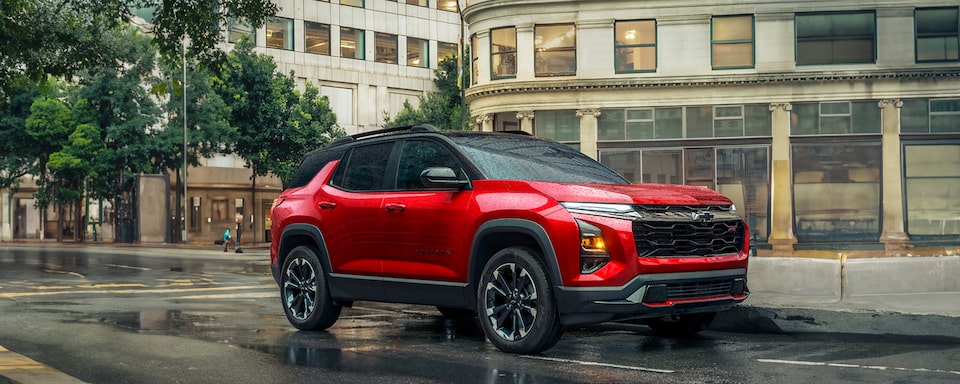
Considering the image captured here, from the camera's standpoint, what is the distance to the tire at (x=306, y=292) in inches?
404

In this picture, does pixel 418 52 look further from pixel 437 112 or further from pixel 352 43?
pixel 437 112

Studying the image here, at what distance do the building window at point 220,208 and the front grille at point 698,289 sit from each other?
55853 millimetres

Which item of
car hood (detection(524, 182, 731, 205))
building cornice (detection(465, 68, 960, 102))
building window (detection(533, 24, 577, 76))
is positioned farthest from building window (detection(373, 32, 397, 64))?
car hood (detection(524, 182, 731, 205))

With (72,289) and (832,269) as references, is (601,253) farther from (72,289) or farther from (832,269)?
(72,289)

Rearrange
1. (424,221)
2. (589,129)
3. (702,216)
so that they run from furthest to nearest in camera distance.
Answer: (589,129) < (424,221) < (702,216)

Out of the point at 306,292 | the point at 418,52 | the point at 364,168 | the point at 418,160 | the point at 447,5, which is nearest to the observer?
the point at 418,160

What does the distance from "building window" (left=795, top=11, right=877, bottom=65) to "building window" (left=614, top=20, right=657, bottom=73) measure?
15.7 ft

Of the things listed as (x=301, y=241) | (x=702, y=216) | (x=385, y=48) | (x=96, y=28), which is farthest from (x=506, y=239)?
(x=385, y=48)

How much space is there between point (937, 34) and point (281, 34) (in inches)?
1427

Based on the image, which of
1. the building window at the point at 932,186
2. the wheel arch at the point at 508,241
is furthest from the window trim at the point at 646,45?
the wheel arch at the point at 508,241

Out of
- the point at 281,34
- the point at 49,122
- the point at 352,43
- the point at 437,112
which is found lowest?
the point at 49,122

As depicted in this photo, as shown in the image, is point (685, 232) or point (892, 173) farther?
point (892, 173)

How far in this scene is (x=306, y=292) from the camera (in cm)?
1051

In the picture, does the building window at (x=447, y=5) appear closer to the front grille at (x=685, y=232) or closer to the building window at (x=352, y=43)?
the building window at (x=352, y=43)
